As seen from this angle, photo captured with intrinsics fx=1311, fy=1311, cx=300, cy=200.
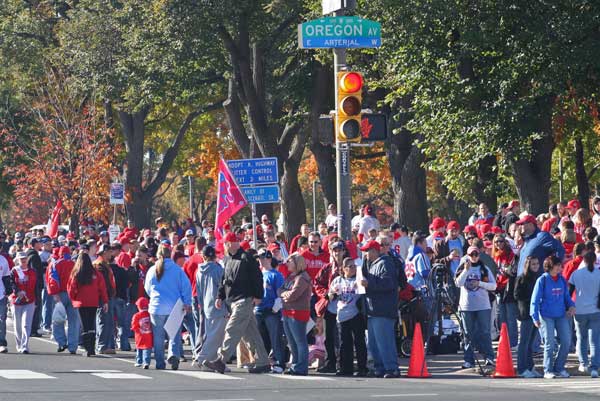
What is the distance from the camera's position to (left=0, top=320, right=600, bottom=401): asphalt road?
48.0 ft

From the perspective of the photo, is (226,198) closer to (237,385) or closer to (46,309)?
(46,309)

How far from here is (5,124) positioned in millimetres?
55812

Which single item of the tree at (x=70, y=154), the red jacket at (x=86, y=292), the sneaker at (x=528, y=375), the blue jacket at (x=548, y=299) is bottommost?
the sneaker at (x=528, y=375)

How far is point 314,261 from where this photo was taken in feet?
65.6

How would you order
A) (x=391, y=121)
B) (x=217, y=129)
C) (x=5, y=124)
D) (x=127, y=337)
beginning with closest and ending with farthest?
(x=127, y=337) < (x=391, y=121) < (x=5, y=124) < (x=217, y=129)

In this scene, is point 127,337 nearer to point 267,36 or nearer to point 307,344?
point 307,344

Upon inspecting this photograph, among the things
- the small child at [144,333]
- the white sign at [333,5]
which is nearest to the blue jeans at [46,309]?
the small child at [144,333]

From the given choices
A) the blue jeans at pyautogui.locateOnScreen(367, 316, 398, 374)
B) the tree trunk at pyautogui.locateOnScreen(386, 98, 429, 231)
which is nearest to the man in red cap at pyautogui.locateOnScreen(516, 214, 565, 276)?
the blue jeans at pyautogui.locateOnScreen(367, 316, 398, 374)

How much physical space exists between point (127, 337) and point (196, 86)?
20.1m

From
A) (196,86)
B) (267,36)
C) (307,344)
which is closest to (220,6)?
(267,36)

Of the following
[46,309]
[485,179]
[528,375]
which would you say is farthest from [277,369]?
[485,179]

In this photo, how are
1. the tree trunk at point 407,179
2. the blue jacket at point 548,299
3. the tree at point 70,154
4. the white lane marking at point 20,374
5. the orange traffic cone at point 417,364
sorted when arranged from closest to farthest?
the white lane marking at point 20,374
the blue jacket at point 548,299
the orange traffic cone at point 417,364
the tree trunk at point 407,179
the tree at point 70,154

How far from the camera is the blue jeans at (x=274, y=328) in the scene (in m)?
18.9

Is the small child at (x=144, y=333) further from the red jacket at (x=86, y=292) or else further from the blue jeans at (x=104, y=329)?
the blue jeans at (x=104, y=329)
